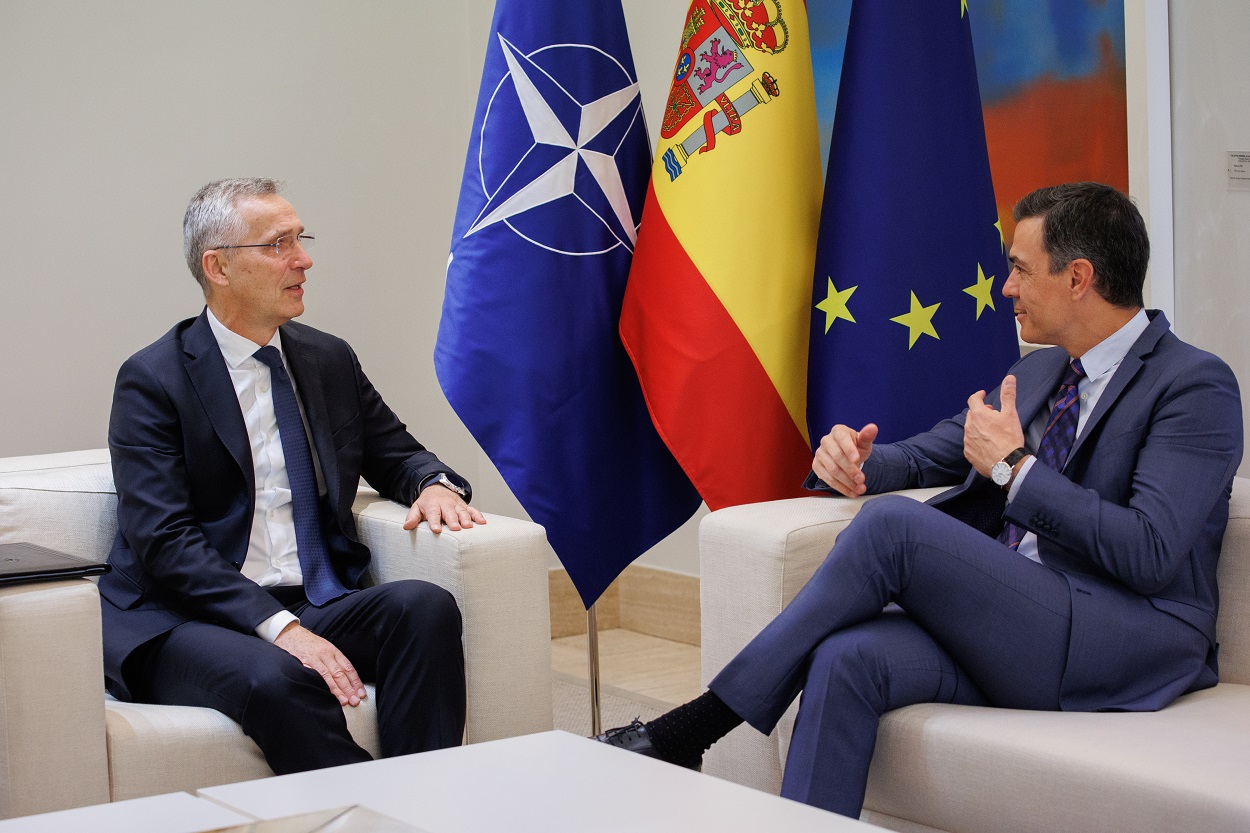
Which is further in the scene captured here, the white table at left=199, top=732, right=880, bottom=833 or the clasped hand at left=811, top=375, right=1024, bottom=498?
the clasped hand at left=811, top=375, right=1024, bottom=498

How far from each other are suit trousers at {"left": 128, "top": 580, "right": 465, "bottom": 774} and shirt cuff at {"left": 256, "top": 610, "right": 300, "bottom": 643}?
36 mm

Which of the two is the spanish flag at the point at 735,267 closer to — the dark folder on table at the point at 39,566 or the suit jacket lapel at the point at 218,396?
the suit jacket lapel at the point at 218,396

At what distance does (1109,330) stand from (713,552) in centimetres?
78

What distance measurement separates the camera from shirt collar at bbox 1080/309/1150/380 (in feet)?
7.05

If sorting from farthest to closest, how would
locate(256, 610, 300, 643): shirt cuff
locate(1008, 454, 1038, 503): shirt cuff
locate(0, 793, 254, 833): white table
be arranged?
locate(256, 610, 300, 643): shirt cuff
locate(1008, 454, 1038, 503): shirt cuff
locate(0, 793, 254, 833): white table

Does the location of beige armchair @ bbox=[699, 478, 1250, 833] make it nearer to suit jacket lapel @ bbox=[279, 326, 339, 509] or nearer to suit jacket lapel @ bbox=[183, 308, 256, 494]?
suit jacket lapel @ bbox=[279, 326, 339, 509]

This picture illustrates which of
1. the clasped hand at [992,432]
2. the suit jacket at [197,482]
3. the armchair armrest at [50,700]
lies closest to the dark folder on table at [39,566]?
the armchair armrest at [50,700]

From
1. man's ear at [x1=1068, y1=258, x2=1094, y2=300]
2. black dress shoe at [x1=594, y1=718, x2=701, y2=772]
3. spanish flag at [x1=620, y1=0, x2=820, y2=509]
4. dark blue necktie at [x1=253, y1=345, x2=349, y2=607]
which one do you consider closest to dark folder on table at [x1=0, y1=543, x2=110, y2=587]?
dark blue necktie at [x1=253, y1=345, x2=349, y2=607]

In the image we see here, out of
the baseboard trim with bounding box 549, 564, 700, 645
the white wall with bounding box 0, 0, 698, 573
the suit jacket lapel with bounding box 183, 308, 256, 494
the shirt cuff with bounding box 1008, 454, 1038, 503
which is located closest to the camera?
the shirt cuff with bounding box 1008, 454, 1038, 503

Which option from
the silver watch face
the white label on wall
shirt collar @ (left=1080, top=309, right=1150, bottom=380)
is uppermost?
the white label on wall

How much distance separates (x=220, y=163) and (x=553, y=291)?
141 cm

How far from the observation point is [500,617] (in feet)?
7.68

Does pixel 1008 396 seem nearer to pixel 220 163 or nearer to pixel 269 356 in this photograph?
pixel 269 356

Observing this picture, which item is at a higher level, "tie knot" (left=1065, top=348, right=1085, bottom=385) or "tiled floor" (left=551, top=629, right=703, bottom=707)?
"tie knot" (left=1065, top=348, right=1085, bottom=385)
